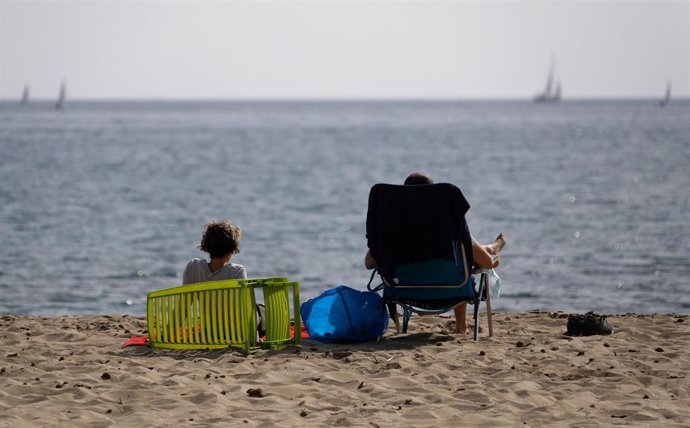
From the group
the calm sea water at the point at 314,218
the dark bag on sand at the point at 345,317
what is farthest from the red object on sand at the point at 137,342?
the calm sea water at the point at 314,218

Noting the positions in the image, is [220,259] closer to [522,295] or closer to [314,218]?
[522,295]

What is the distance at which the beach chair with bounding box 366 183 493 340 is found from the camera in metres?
8.03

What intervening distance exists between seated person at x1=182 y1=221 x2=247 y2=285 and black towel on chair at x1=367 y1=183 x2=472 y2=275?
95 cm

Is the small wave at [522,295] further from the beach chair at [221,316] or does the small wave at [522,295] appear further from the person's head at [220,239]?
the person's head at [220,239]

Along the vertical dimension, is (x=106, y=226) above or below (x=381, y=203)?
below

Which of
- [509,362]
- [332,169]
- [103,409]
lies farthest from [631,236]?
[332,169]

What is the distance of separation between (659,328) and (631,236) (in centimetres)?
1249

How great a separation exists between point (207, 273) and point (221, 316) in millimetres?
441

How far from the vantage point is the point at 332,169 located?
4494 centimetres

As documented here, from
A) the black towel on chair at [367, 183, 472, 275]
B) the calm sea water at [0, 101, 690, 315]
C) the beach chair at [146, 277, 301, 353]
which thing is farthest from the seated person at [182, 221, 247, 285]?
the calm sea water at [0, 101, 690, 315]

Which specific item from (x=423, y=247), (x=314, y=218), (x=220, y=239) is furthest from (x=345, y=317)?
(x=314, y=218)

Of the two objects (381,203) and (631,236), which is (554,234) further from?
(381,203)

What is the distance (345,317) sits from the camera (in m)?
8.19

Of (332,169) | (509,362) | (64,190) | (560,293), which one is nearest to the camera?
(509,362)
